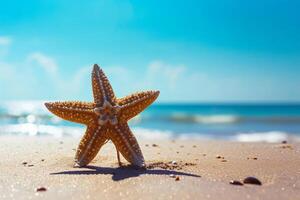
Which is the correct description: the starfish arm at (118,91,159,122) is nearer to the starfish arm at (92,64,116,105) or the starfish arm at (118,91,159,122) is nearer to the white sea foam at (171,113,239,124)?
the starfish arm at (92,64,116,105)

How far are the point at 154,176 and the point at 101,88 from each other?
4.78 feet

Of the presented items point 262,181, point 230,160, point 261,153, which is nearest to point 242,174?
point 262,181

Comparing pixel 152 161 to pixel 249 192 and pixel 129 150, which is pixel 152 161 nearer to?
pixel 129 150

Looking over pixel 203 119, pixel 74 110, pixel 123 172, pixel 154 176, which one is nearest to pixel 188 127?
pixel 203 119

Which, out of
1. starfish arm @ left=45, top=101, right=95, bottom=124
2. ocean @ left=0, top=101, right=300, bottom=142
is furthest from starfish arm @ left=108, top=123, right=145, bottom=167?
ocean @ left=0, top=101, right=300, bottom=142

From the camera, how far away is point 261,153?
25.3 feet

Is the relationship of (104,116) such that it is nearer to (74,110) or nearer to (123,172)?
(74,110)

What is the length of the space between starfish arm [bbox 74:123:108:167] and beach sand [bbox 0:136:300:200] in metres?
0.14

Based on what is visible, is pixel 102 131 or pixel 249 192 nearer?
pixel 249 192

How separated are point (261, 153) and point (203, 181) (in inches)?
124

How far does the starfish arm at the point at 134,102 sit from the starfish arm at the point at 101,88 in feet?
0.51

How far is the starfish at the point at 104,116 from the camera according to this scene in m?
5.58

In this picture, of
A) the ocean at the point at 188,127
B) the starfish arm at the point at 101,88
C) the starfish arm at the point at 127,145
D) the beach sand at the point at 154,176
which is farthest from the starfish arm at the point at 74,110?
the ocean at the point at 188,127

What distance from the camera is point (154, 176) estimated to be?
5.07 meters
